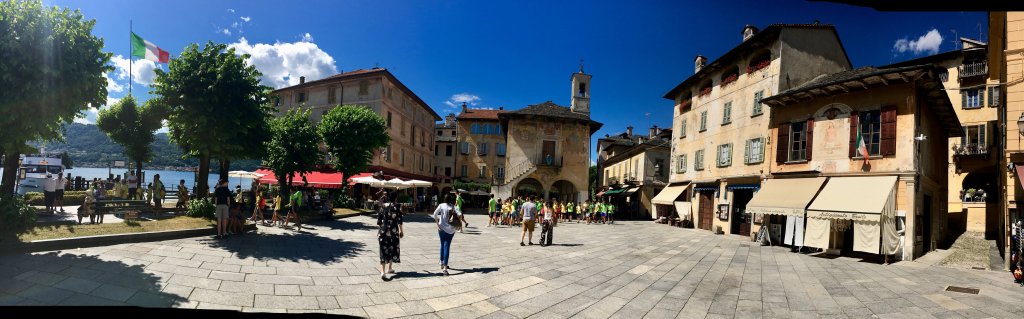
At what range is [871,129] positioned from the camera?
15.0 metres

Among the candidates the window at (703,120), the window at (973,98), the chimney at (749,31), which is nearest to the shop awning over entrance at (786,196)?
the window at (703,120)

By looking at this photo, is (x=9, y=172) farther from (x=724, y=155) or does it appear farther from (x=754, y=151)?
(x=724, y=155)

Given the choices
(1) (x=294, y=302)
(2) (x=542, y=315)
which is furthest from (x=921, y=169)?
(1) (x=294, y=302)

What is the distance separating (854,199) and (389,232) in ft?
49.1

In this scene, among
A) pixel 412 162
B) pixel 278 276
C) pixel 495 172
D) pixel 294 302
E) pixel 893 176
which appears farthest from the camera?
pixel 495 172

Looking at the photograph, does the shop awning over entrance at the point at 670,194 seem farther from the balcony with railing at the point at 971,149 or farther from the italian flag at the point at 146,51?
the italian flag at the point at 146,51

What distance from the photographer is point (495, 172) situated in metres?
52.4

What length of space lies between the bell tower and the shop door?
1681 centimetres

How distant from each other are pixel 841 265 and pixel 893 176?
4572 mm

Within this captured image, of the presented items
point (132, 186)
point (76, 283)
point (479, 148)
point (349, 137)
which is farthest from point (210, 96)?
point (479, 148)

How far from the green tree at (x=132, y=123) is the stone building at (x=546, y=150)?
23.3 m

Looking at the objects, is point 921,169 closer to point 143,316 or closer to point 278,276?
point 278,276

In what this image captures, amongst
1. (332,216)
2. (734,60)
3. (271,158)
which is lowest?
(332,216)

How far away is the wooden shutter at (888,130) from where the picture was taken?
46.8ft
